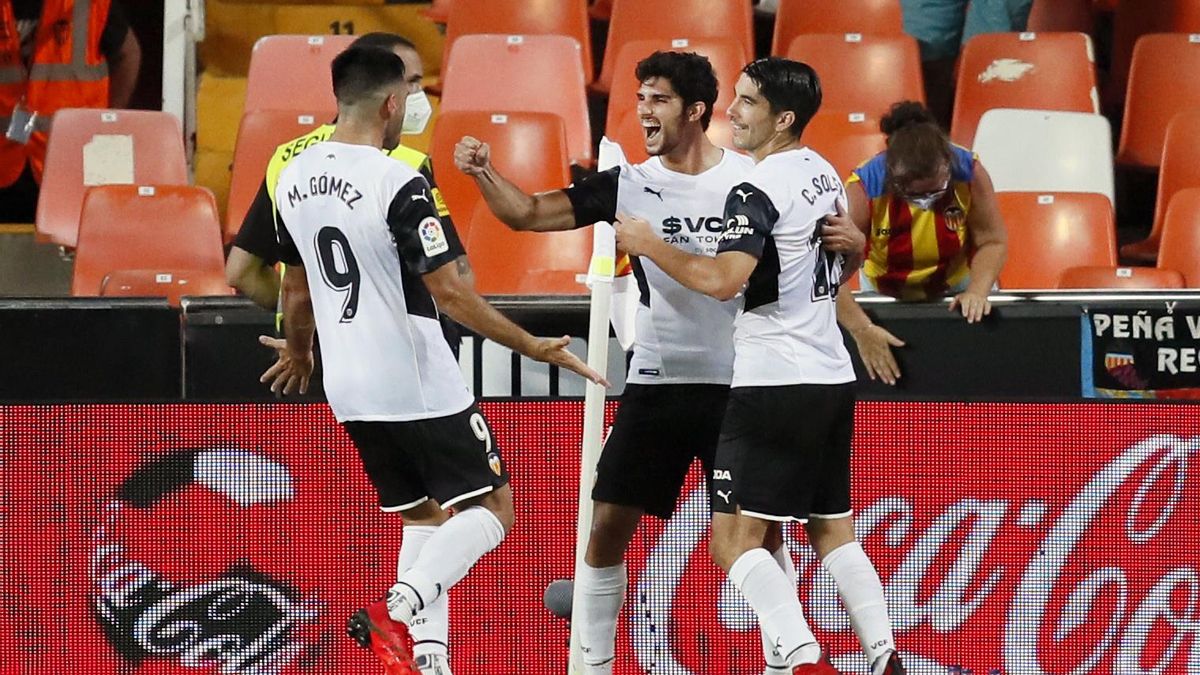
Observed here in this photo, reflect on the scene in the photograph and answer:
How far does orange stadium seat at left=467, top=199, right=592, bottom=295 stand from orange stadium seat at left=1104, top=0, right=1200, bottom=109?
160 inches

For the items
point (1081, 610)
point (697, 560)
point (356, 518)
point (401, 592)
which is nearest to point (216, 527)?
point (356, 518)

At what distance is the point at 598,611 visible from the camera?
18.5ft

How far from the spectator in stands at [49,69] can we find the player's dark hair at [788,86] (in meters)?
5.44

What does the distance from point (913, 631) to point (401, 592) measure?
1.81 m

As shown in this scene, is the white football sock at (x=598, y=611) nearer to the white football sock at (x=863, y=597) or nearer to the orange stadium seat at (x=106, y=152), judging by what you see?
the white football sock at (x=863, y=597)

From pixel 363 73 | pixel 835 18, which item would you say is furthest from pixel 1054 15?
pixel 363 73

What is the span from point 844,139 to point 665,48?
1.25 metres

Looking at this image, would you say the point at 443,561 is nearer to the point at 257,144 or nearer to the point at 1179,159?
the point at 257,144

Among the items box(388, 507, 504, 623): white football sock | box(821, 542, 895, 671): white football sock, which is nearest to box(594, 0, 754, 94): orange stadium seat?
box(821, 542, 895, 671): white football sock

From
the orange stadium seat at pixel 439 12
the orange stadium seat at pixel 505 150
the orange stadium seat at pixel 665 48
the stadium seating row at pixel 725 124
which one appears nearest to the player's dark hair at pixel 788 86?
the stadium seating row at pixel 725 124

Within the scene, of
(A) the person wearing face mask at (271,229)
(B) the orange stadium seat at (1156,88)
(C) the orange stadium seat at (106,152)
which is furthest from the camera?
(B) the orange stadium seat at (1156,88)

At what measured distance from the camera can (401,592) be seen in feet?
16.7

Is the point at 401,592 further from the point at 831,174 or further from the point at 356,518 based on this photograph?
the point at 831,174

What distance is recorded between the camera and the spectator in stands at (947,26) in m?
10.2
